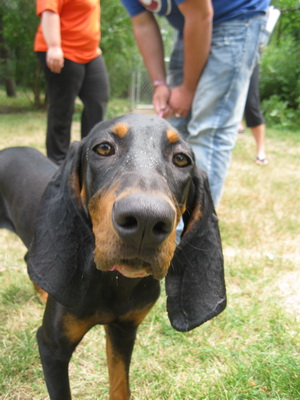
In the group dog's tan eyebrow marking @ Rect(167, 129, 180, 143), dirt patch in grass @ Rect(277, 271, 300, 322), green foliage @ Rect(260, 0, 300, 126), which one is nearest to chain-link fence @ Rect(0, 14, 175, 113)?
green foliage @ Rect(260, 0, 300, 126)

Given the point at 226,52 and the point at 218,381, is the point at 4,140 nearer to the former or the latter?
the point at 226,52

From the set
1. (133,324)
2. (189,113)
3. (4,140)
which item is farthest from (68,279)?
(4,140)

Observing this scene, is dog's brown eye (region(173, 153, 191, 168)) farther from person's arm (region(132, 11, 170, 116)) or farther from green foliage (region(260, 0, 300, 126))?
green foliage (region(260, 0, 300, 126))

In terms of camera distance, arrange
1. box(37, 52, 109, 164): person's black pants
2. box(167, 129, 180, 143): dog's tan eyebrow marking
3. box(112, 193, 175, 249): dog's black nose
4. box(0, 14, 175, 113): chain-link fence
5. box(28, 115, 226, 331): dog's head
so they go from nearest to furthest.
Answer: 1. box(112, 193, 175, 249): dog's black nose
2. box(28, 115, 226, 331): dog's head
3. box(167, 129, 180, 143): dog's tan eyebrow marking
4. box(37, 52, 109, 164): person's black pants
5. box(0, 14, 175, 113): chain-link fence

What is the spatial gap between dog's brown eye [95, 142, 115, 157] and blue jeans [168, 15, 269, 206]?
1.43 m

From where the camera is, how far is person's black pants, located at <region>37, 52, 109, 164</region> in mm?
4316

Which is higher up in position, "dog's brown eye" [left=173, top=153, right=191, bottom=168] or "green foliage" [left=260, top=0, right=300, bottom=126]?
"dog's brown eye" [left=173, top=153, right=191, bottom=168]

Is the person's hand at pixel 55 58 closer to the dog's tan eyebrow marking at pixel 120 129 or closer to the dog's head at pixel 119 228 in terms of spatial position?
the dog's head at pixel 119 228

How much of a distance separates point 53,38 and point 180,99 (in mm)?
1637

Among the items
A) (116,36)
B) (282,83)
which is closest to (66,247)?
(116,36)

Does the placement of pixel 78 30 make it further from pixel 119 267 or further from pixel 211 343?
pixel 119 267

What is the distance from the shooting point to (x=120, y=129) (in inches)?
69.6

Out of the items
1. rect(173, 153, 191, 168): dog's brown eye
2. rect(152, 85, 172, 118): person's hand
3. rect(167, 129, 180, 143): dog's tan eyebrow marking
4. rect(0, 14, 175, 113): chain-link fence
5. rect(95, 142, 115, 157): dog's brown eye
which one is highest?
rect(167, 129, 180, 143): dog's tan eyebrow marking

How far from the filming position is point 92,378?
2.38m
